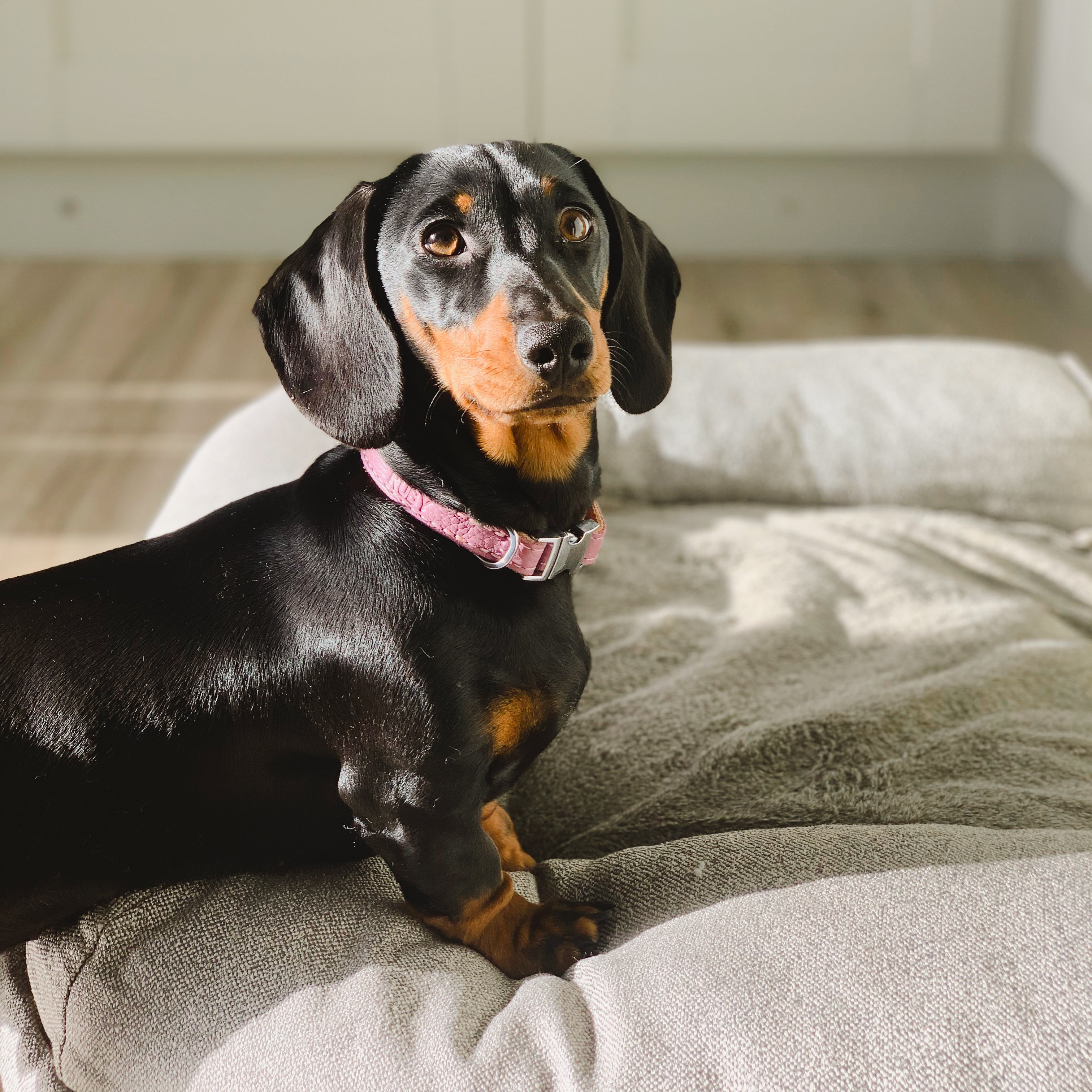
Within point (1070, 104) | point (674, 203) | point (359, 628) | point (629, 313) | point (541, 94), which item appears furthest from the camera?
point (674, 203)

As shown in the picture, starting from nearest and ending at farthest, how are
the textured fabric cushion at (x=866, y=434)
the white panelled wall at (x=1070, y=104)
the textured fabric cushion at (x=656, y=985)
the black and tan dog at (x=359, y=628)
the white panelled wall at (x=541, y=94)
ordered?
the textured fabric cushion at (x=656, y=985) → the black and tan dog at (x=359, y=628) → the textured fabric cushion at (x=866, y=434) → the white panelled wall at (x=1070, y=104) → the white panelled wall at (x=541, y=94)

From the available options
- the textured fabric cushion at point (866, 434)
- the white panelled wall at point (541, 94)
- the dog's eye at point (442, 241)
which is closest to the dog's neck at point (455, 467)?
the dog's eye at point (442, 241)

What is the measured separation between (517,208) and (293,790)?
0.51m

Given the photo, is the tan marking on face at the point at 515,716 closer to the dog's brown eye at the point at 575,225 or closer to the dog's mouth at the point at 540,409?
the dog's mouth at the point at 540,409

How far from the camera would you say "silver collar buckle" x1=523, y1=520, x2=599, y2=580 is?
3.26ft

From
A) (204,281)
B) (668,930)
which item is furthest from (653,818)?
(204,281)

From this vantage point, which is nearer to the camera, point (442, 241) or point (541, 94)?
point (442, 241)

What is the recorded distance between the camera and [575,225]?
99 cm

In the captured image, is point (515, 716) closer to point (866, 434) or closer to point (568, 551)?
point (568, 551)

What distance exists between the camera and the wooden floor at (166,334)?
7.63 ft

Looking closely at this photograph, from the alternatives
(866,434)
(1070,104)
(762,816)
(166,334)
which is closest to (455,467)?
(762,816)

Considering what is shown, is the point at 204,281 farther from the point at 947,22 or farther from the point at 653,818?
the point at 653,818

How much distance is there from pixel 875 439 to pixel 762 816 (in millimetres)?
824

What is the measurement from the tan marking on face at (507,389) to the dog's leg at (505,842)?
0.35 meters
